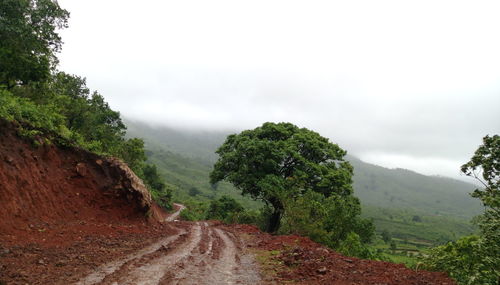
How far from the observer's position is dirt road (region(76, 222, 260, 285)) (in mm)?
9219

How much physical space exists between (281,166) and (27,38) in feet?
75.7

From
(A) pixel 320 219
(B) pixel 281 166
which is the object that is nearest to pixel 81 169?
(A) pixel 320 219

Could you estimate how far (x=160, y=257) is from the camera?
12523mm

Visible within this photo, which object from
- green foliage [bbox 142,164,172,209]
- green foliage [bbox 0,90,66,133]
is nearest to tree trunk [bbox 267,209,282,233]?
green foliage [bbox 0,90,66,133]

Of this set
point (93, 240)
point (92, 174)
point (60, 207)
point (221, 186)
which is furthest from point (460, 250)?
point (221, 186)

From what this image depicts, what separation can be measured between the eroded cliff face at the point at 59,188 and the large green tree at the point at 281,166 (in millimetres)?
11183

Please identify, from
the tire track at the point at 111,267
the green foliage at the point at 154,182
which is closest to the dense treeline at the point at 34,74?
the tire track at the point at 111,267

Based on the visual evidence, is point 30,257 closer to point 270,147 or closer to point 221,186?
point 270,147

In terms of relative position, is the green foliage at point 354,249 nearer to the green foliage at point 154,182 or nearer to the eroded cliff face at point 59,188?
the eroded cliff face at point 59,188

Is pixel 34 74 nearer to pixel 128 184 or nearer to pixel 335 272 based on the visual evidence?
pixel 128 184

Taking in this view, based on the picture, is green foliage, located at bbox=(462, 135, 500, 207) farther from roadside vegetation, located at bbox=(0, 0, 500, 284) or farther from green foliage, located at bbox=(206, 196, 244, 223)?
green foliage, located at bbox=(206, 196, 244, 223)

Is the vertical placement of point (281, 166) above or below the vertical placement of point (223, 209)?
above

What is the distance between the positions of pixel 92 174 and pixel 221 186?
160 m

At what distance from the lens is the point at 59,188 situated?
639 inches
